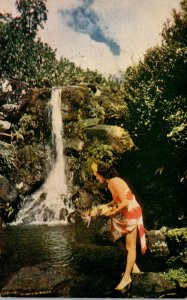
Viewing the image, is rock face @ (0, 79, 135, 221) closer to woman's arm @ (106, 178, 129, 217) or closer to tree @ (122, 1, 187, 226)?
tree @ (122, 1, 187, 226)

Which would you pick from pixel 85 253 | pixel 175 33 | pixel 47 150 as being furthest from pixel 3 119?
pixel 85 253

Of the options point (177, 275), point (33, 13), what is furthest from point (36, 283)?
point (33, 13)

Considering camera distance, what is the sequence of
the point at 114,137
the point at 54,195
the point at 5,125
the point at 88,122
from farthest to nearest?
the point at 5,125, the point at 88,122, the point at 54,195, the point at 114,137

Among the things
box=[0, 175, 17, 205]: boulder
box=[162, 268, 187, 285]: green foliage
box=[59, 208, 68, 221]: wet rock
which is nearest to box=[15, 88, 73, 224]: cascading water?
box=[59, 208, 68, 221]: wet rock

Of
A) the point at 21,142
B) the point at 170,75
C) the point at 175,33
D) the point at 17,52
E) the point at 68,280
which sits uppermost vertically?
the point at 17,52

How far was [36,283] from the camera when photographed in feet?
18.2

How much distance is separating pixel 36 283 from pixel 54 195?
704 cm

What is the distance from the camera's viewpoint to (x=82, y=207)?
1184cm

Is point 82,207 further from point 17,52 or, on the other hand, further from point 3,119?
point 17,52

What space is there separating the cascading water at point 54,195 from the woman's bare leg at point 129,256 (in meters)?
5.80

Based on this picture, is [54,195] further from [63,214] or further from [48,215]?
[63,214]

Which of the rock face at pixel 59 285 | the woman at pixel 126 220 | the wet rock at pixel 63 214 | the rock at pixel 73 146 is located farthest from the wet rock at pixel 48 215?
the woman at pixel 126 220

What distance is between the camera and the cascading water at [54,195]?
37.7ft

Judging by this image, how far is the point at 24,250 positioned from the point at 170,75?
248 inches
